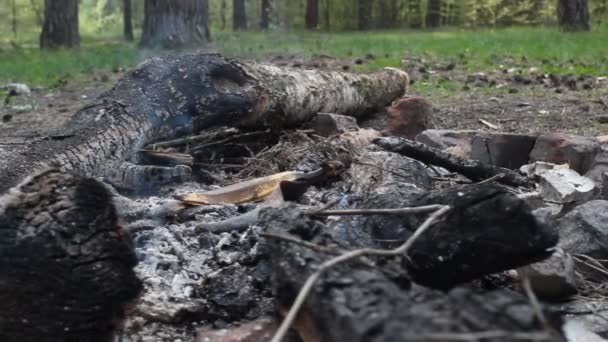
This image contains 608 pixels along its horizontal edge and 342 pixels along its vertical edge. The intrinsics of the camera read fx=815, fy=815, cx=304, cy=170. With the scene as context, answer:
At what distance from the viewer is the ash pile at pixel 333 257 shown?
1.57m

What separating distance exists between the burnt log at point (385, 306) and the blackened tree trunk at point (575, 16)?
46.7 feet

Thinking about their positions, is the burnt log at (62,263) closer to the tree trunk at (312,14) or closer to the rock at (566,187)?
the rock at (566,187)

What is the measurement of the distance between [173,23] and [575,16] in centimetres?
772

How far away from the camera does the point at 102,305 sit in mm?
2119

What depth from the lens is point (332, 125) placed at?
457 cm

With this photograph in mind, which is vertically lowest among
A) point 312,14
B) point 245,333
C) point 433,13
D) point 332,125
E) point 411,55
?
point 245,333

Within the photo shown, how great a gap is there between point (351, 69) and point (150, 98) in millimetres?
5352

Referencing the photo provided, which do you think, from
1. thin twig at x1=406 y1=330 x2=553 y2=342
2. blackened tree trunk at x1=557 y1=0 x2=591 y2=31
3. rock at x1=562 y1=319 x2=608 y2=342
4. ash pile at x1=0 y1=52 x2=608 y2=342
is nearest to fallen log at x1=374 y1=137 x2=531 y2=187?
Result: ash pile at x1=0 y1=52 x2=608 y2=342

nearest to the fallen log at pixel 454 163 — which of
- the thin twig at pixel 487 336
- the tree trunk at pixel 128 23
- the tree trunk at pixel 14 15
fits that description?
the thin twig at pixel 487 336

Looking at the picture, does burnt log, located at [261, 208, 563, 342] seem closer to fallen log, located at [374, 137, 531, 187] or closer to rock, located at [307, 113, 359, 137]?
fallen log, located at [374, 137, 531, 187]

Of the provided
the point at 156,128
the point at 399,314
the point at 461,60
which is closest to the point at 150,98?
the point at 156,128

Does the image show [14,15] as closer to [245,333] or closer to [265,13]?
[265,13]

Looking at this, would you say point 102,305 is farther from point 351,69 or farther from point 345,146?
point 351,69

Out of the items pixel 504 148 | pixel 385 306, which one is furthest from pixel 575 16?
pixel 385 306
